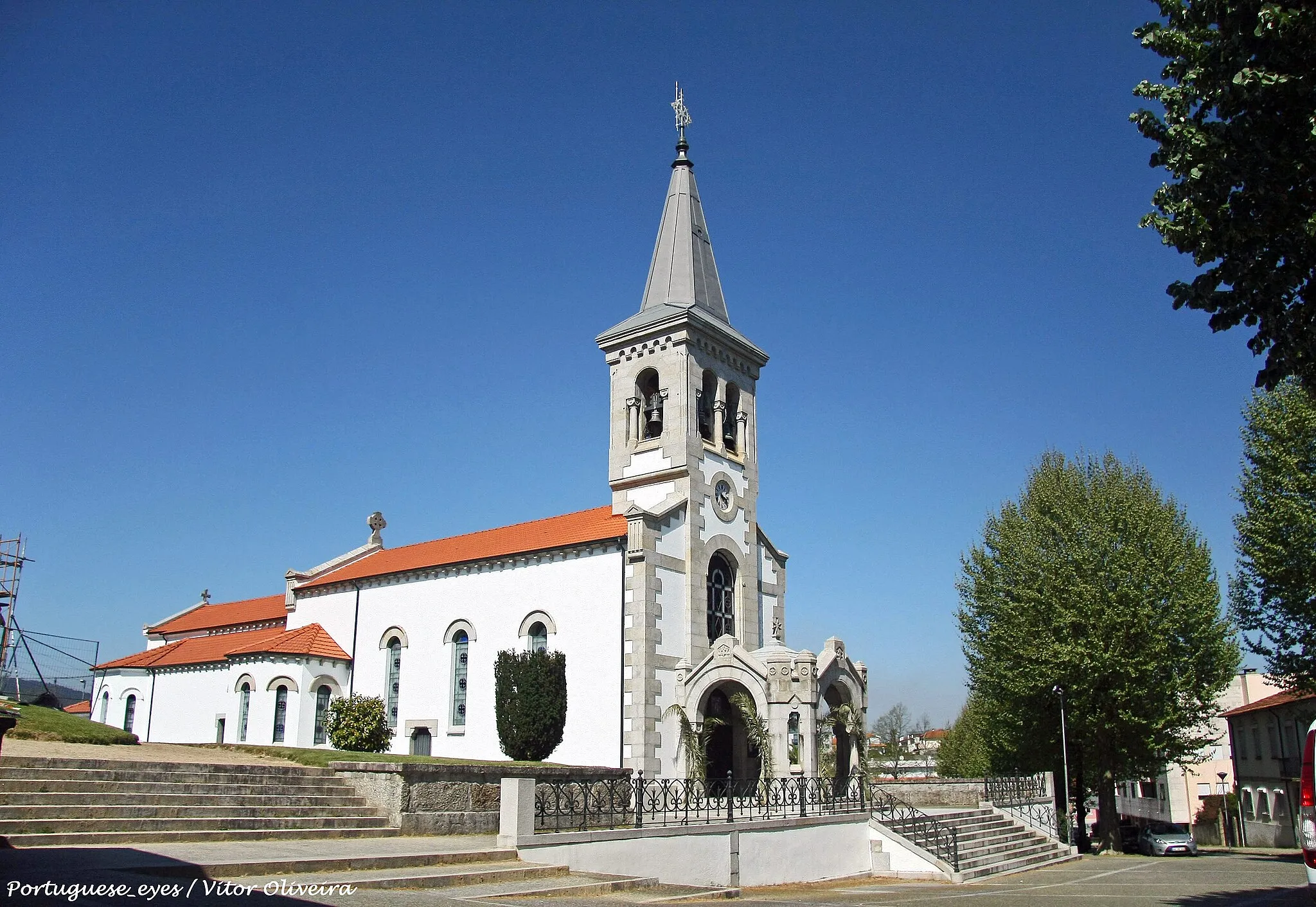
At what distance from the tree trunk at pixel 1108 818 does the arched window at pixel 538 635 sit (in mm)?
19264

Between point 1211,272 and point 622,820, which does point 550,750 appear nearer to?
point 622,820

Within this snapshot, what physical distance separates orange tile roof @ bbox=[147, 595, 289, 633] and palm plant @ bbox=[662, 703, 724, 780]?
18.5 m

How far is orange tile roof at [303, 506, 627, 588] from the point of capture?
3055 cm

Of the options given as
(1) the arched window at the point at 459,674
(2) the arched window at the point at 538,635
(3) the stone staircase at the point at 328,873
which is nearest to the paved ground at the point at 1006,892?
(3) the stone staircase at the point at 328,873

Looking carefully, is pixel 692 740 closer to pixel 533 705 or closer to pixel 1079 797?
pixel 533 705

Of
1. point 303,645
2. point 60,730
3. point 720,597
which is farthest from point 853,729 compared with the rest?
point 60,730

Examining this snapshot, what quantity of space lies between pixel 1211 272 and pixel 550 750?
890 inches

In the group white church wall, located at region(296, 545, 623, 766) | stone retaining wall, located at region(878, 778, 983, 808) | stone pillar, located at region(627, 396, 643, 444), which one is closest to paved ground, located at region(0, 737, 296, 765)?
white church wall, located at region(296, 545, 623, 766)

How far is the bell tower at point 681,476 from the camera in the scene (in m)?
28.0

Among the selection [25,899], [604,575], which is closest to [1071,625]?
[604,575]

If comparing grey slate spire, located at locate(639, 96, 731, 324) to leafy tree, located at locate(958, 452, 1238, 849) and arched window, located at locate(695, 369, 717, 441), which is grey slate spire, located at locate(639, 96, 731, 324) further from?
leafy tree, located at locate(958, 452, 1238, 849)

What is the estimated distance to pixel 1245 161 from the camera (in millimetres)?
10438

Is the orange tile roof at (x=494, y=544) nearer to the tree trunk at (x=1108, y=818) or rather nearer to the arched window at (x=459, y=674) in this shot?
the arched window at (x=459, y=674)

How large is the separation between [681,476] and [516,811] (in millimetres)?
15896
